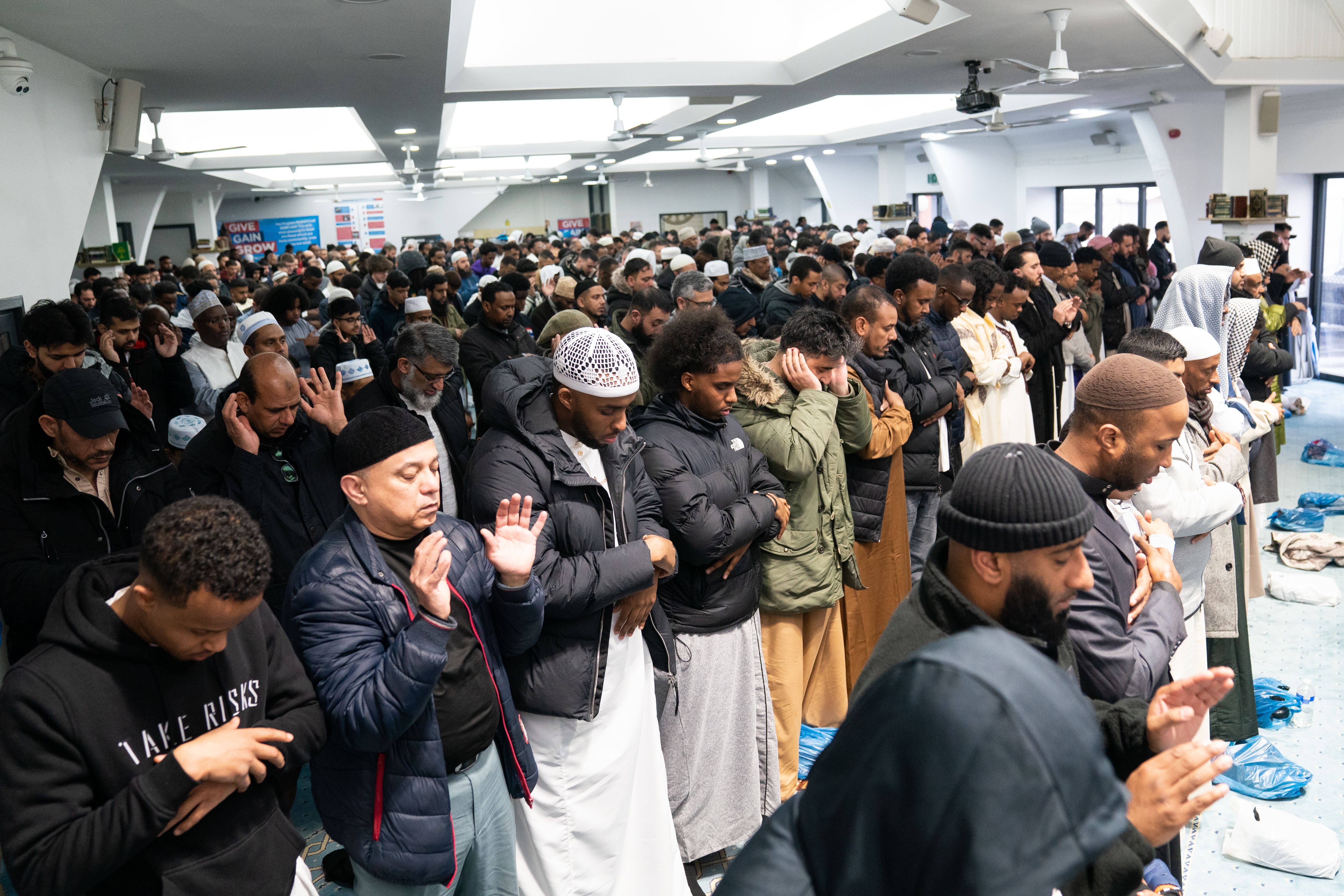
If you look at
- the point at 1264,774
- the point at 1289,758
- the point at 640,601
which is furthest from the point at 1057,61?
the point at 640,601

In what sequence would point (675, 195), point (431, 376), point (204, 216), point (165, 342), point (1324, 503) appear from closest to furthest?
point (431, 376)
point (165, 342)
point (1324, 503)
point (204, 216)
point (675, 195)

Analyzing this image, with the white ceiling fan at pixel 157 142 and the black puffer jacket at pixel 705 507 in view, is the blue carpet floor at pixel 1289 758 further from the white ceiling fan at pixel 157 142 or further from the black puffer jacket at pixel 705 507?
the white ceiling fan at pixel 157 142

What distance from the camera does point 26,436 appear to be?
2961 mm

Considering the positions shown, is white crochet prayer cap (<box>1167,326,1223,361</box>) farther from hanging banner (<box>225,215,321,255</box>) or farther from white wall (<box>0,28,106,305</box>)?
hanging banner (<box>225,215,321,255</box>)

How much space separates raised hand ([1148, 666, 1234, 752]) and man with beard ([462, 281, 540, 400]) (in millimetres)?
4573

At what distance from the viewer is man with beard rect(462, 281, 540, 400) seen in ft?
19.6

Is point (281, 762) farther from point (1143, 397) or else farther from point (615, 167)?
point (615, 167)

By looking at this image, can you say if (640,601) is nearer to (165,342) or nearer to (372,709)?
(372,709)

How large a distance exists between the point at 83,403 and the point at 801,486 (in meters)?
2.43

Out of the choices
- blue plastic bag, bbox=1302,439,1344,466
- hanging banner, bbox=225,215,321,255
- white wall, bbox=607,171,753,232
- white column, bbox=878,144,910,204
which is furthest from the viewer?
white wall, bbox=607,171,753,232

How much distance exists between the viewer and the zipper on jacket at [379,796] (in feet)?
7.47

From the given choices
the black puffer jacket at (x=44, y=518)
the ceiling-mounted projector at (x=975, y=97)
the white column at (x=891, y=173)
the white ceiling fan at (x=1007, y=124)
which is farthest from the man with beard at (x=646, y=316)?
the white column at (x=891, y=173)

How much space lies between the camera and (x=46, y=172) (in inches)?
240

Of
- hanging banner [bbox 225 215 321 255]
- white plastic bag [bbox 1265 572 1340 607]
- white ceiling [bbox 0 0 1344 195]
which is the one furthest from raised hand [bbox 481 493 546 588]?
hanging banner [bbox 225 215 321 255]
